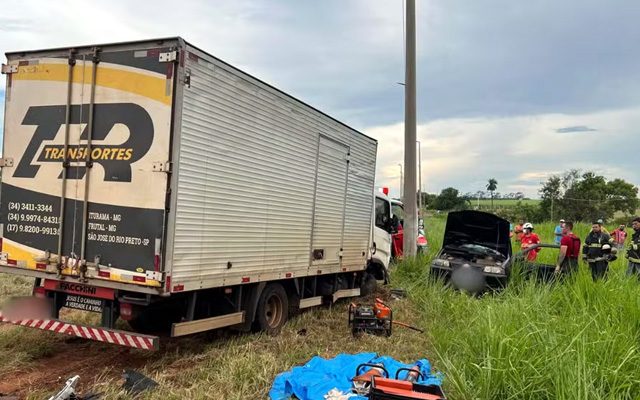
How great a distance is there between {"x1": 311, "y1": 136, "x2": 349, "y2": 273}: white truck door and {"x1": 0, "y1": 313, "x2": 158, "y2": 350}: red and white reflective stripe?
3.50m

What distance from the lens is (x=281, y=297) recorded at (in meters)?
7.58

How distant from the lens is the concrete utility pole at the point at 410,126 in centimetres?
1468

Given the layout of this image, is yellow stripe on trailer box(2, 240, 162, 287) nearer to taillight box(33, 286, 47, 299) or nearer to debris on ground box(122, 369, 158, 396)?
taillight box(33, 286, 47, 299)

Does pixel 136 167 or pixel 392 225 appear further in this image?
pixel 392 225

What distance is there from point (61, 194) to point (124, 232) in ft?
3.12

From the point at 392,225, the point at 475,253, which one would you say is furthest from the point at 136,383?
the point at 475,253

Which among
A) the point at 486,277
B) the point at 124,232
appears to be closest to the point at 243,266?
the point at 124,232

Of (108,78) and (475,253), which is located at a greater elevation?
(108,78)

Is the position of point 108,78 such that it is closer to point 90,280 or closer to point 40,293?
point 90,280

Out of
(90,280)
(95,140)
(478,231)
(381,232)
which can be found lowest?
(90,280)

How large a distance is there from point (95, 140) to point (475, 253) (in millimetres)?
8643

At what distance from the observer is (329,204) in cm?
873

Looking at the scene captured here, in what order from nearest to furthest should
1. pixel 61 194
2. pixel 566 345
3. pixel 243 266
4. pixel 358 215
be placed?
1. pixel 566 345
2. pixel 61 194
3. pixel 243 266
4. pixel 358 215

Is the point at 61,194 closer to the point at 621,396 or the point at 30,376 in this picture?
the point at 30,376
